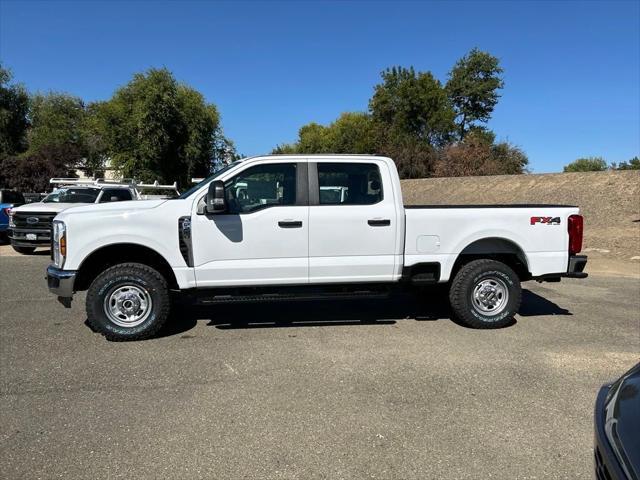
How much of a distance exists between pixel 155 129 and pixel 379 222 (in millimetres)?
32646

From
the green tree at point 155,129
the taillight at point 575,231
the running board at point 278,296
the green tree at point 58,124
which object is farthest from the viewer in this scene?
the green tree at point 58,124

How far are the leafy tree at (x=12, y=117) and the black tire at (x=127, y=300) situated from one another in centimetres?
4552

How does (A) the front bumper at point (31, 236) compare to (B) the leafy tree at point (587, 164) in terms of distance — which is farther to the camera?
(B) the leafy tree at point (587, 164)

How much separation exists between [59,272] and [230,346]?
206 cm

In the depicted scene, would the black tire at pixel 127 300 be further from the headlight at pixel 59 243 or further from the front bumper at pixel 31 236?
the front bumper at pixel 31 236

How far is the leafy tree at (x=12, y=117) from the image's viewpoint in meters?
44.9

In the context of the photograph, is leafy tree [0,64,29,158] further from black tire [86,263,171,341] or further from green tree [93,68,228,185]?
black tire [86,263,171,341]

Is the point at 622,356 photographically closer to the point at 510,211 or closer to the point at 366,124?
the point at 510,211

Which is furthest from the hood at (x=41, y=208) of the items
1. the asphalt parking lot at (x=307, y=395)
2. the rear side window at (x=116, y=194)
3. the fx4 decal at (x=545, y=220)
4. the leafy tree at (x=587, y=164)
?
the leafy tree at (x=587, y=164)

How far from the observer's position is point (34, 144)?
150 ft

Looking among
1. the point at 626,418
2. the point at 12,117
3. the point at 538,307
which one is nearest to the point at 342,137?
the point at 12,117

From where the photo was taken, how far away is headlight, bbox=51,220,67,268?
5594 millimetres

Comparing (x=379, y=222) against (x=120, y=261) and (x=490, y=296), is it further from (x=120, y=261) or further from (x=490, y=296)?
(x=120, y=261)

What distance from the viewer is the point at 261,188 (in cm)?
592
